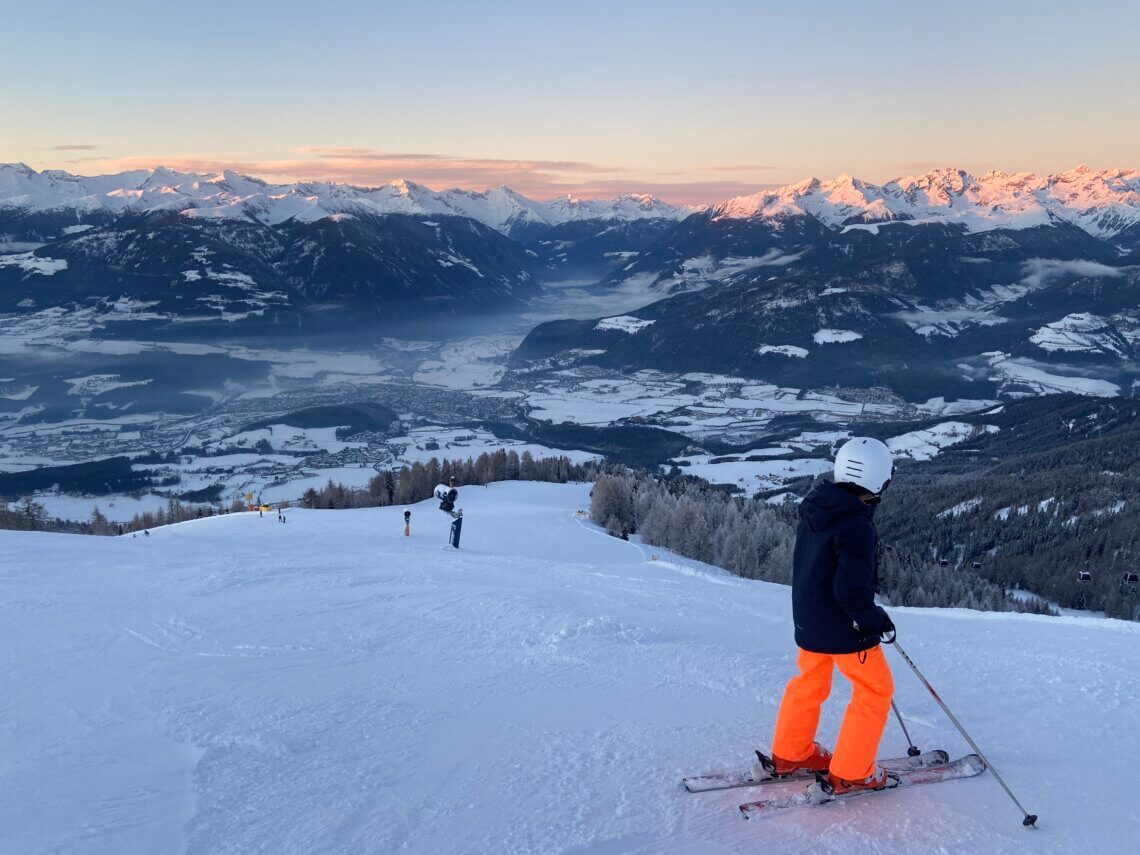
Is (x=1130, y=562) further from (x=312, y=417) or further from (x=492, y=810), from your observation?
(x=312, y=417)

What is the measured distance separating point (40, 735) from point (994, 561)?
235ft

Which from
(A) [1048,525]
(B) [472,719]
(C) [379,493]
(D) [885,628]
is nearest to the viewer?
(D) [885,628]

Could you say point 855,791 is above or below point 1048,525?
above

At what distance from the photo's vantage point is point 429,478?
60094 millimetres

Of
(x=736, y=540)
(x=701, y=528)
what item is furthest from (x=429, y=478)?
(x=736, y=540)

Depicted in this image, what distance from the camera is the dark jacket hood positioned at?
524 cm

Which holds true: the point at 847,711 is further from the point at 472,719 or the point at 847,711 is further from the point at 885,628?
the point at 472,719

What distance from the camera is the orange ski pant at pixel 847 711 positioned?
5121mm

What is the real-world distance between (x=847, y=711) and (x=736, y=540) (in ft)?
125

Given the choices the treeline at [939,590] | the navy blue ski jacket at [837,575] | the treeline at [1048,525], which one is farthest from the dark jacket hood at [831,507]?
the treeline at [1048,525]

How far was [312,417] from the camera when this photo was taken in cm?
16588

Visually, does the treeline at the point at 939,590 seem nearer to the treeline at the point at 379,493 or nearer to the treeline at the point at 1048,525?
the treeline at the point at 1048,525

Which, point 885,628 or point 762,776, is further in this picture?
point 762,776

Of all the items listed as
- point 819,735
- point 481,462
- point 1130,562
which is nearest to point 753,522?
point 481,462
